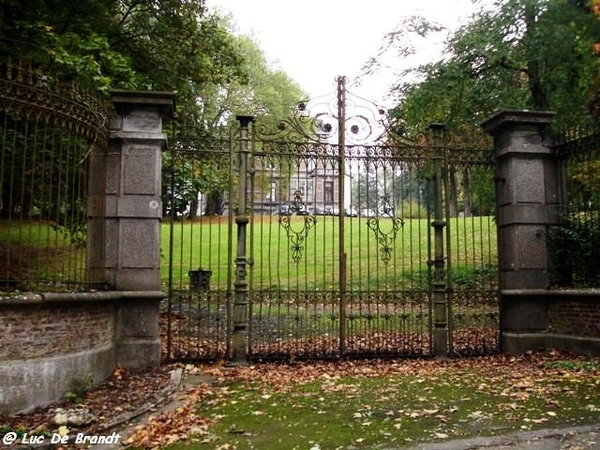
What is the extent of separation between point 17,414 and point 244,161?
4589mm

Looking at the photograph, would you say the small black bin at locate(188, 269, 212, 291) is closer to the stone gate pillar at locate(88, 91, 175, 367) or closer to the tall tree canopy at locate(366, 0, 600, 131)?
the stone gate pillar at locate(88, 91, 175, 367)

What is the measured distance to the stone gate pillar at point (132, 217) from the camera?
25.1ft

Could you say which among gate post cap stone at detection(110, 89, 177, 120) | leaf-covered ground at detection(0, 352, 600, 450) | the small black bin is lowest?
leaf-covered ground at detection(0, 352, 600, 450)

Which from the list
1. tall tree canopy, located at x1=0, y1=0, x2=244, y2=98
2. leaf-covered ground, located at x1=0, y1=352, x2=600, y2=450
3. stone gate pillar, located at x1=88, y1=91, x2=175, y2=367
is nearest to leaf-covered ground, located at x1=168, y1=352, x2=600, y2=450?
leaf-covered ground, located at x1=0, y1=352, x2=600, y2=450

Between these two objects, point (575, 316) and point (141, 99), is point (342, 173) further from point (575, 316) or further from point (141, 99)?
point (575, 316)

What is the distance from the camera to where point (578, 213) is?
29.1 feet

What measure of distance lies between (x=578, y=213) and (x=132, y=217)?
6.73 meters

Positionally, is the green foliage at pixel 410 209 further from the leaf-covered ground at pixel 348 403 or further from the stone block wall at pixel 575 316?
the stone block wall at pixel 575 316

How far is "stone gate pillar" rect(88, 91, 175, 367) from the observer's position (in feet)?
25.1

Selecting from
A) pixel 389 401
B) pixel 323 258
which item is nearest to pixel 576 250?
pixel 323 258

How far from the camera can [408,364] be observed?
8.56 m

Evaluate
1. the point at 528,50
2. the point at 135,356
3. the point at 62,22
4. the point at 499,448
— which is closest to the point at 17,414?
the point at 135,356

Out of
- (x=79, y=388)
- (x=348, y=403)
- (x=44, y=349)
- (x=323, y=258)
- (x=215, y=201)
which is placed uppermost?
(x=215, y=201)

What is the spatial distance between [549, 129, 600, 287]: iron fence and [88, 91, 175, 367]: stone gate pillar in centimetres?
609
